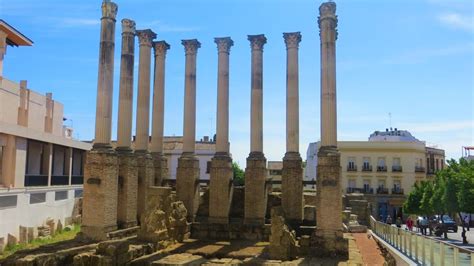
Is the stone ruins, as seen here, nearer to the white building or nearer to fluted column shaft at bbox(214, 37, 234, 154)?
fluted column shaft at bbox(214, 37, 234, 154)

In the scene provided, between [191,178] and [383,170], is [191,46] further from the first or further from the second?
[383,170]

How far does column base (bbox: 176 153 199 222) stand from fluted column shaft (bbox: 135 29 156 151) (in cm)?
234

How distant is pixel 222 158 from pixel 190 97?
4277 millimetres

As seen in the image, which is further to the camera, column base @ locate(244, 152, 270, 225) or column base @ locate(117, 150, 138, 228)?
column base @ locate(244, 152, 270, 225)

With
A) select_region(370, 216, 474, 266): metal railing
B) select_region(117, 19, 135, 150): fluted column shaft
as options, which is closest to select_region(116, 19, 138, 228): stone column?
select_region(117, 19, 135, 150): fluted column shaft

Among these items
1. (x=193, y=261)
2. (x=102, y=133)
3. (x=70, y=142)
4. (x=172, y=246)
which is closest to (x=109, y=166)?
(x=102, y=133)

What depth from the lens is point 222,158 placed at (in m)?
23.3

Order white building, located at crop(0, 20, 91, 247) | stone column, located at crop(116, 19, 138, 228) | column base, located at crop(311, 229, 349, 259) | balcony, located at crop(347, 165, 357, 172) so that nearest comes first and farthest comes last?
column base, located at crop(311, 229, 349, 259)
stone column, located at crop(116, 19, 138, 228)
white building, located at crop(0, 20, 91, 247)
balcony, located at crop(347, 165, 357, 172)

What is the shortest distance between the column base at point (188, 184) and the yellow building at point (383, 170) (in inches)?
1182

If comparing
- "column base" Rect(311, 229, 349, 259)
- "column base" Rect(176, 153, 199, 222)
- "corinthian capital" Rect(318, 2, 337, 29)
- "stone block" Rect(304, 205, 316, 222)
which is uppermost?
"corinthian capital" Rect(318, 2, 337, 29)

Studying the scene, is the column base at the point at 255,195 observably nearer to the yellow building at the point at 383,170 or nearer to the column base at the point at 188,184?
the column base at the point at 188,184

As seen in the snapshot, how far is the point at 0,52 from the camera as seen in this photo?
31297 millimetres

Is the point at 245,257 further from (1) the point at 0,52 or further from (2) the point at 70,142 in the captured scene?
(1) the point at 0,52

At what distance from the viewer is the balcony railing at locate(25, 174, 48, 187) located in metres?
26.9
